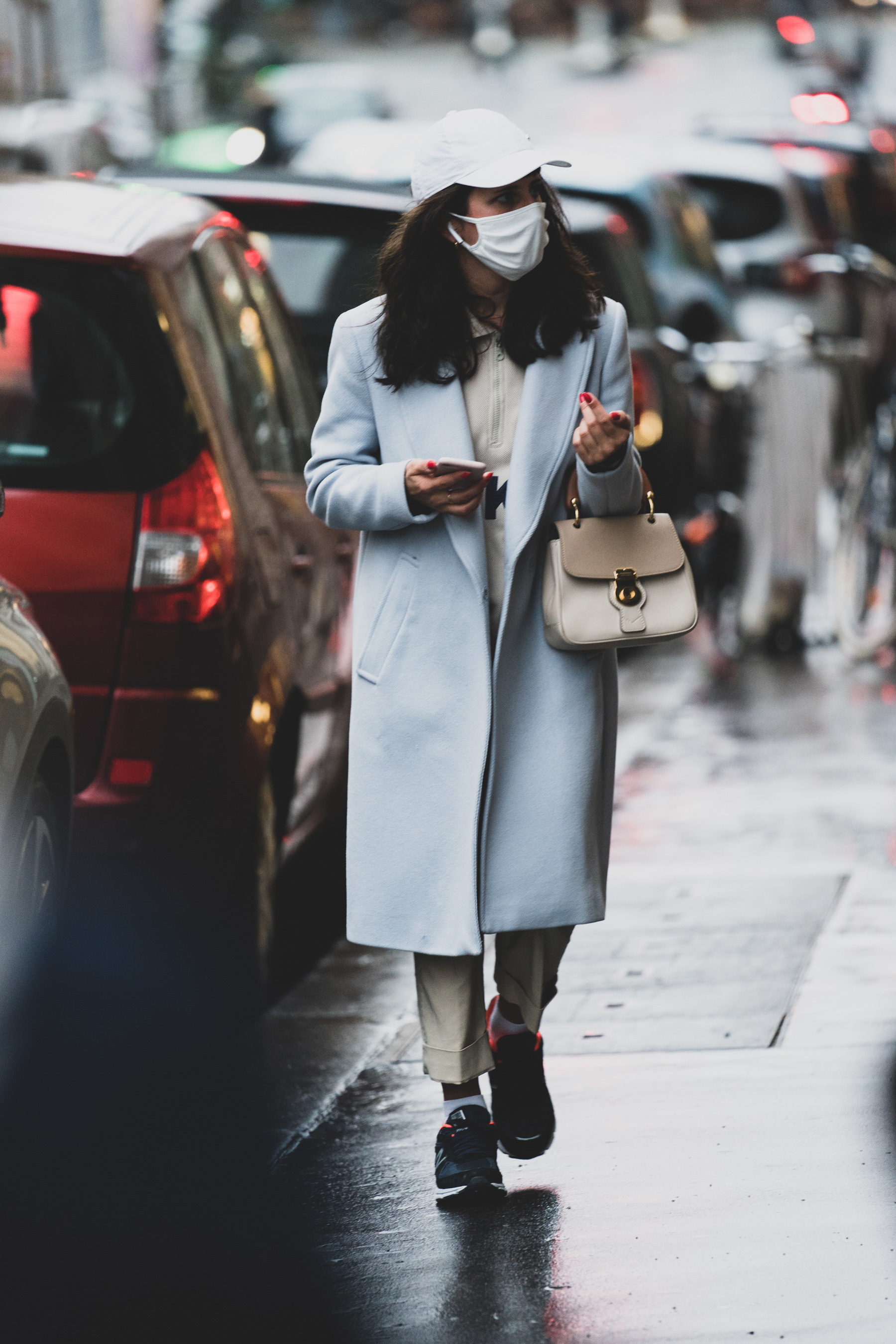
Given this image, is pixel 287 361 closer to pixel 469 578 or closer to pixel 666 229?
pixel 469 578

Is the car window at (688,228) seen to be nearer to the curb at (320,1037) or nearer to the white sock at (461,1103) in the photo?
the curb at (320,1037)

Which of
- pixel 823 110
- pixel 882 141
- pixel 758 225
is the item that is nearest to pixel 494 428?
pixel 758 225

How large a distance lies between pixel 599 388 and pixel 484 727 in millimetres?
653

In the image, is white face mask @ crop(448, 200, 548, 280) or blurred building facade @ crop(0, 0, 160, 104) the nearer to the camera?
white face mask @ crop(448, 200, 548, 280)

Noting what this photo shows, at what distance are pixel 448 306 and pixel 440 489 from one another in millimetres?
381

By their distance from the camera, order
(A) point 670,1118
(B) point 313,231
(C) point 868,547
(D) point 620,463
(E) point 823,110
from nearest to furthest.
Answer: (D) point 620,463 < (A) point 670,1118 < (B) point 313,231 < (C) point 868,547 < (E) point 823,110

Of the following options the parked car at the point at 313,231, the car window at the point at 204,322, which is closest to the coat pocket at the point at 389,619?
the car window at the point at 204,322

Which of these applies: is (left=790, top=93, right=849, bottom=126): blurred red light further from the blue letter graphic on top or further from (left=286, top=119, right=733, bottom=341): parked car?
the blue letter graphic on top

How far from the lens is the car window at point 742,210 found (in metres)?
18.0

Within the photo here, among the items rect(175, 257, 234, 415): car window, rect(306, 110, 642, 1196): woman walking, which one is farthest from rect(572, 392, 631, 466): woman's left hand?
rect(175, 257, 234, 415): car window

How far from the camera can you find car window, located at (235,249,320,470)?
20.4 ft

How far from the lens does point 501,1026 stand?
4359 millimetres

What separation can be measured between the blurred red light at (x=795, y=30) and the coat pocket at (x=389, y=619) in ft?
113

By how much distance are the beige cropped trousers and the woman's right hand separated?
31.1 inches
